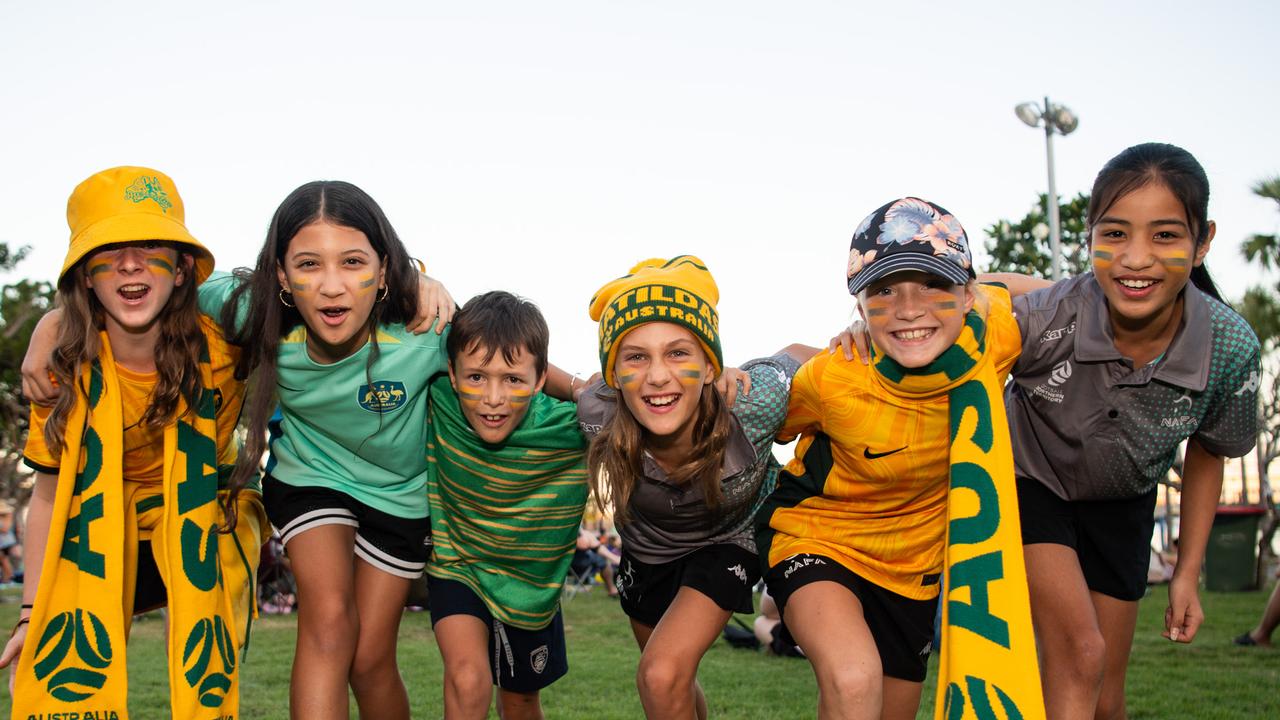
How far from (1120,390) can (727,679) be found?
429 cm

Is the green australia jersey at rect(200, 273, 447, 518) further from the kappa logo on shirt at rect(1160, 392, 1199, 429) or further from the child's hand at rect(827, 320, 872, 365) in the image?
the kappa logo on shirt at rect(1160, 392, 1199, 429)

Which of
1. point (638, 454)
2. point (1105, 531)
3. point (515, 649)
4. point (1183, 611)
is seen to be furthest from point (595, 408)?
point (1183, 611)

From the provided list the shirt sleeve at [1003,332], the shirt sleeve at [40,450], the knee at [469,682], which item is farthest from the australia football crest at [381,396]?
the shirt sleeve at [1003,332]

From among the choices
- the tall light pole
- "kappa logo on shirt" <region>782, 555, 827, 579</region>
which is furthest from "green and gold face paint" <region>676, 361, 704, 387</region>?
the tall light pole

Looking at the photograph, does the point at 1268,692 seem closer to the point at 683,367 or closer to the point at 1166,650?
the point at 1166,650

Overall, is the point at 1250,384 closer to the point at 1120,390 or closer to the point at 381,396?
the point at 1120,390

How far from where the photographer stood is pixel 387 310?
422 centimetres

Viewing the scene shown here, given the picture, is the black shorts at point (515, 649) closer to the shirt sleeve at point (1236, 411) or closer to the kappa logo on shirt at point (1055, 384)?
the kappa logo on shirt at point (1055, 384)

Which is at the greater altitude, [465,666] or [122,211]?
[122,211]

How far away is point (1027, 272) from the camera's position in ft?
72.0

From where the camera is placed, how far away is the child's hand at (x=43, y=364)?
153 inches

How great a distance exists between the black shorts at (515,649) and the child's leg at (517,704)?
0.04 metres

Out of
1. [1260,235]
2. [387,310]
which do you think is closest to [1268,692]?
[387,310]

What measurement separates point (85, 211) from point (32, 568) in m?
1.32
